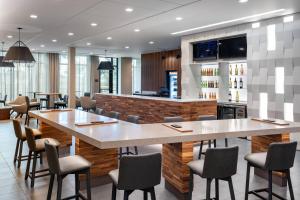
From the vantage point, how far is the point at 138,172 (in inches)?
98.2

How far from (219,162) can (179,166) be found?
2.62 feet

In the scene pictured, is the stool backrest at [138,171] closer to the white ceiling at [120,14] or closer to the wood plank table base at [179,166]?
the wood plank table base at [179,166]

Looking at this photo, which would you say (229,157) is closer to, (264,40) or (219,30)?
(264,40)

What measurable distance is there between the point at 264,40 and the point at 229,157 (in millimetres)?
5050

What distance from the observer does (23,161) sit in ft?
17.7

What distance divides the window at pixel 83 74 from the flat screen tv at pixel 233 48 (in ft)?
35.3

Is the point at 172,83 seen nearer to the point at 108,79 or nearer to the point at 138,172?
the point at 108,79

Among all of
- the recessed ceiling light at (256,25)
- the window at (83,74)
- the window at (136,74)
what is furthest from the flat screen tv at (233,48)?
the window at (136,74)

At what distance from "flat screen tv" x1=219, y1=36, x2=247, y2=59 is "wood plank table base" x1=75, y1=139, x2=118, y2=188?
5.12 metres

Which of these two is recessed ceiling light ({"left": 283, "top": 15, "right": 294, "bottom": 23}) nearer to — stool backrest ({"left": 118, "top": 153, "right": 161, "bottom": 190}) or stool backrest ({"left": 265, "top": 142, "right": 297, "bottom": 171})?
stool backrest ({"left": 265, "top": 142, "right": 297, "bottom": 171})

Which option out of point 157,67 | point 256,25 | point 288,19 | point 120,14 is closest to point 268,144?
point 288,19

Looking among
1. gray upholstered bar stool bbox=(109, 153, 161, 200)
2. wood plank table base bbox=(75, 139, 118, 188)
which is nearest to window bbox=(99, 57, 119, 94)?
wood plank table base bbox=(75, 139, 118, 188)

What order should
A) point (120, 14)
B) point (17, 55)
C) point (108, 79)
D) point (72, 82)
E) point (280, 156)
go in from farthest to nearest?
point (108, 79) < point (72, 82) < point (17, 55) < point (120, 14) < point (280, 156)

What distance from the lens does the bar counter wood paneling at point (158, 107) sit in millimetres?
6812
